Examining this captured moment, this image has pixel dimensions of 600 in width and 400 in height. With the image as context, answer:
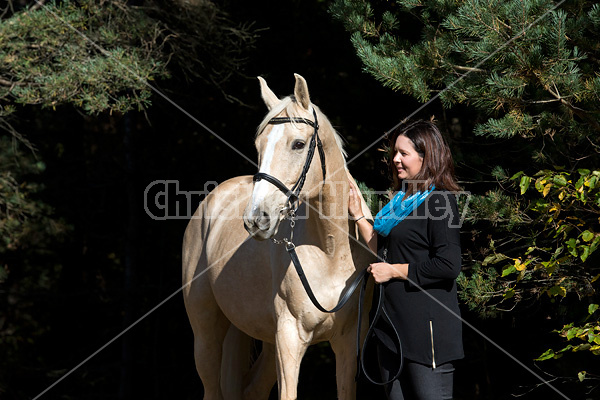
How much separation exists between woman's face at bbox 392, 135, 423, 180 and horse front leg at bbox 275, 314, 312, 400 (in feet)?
3.12

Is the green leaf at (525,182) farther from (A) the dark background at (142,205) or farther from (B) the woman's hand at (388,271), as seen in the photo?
(A) the dark background at (142,205)

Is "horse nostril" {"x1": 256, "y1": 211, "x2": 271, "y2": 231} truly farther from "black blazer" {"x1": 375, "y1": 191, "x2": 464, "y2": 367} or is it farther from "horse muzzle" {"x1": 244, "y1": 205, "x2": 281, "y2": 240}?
"black blazer" {"x1": 375, "y1": 191, "x2": 464, "y2": 367}

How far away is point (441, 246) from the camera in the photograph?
2836mm

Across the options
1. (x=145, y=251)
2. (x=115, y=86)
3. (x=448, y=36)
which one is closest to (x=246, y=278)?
→ (x=448, y=36)

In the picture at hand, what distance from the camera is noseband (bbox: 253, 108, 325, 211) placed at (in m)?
2.97

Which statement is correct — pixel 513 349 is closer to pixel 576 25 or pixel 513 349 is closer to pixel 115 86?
pixel 576 25

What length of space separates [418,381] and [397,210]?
2.46ft

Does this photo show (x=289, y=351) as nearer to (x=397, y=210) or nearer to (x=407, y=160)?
(x=397, y=210)

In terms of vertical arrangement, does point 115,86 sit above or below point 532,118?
above

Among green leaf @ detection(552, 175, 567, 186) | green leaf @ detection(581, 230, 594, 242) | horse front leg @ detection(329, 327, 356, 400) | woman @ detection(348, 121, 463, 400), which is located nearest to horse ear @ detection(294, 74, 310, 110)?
woman @ detection(348, 121, 463, 400)

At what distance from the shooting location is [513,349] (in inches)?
223

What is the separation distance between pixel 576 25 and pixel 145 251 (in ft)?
20.4

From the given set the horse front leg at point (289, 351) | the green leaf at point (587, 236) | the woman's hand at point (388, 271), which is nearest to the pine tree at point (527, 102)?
the green leaf at point (587, 236)

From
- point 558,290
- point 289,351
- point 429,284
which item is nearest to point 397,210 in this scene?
point 429,284
